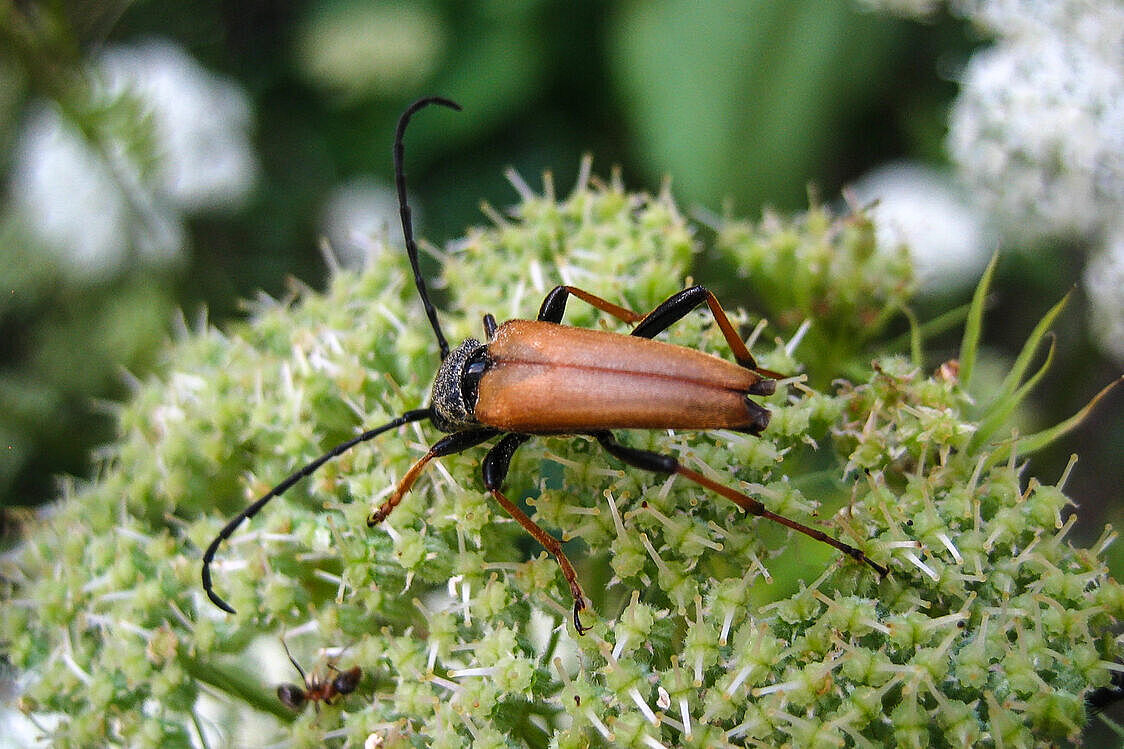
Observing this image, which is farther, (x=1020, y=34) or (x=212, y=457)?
(x=1020, y=34)

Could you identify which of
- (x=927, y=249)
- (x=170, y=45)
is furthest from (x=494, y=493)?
(x=170, y=45)

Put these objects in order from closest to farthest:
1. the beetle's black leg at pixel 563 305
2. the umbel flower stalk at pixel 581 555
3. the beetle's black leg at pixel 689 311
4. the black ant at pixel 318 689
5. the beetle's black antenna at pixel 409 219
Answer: the umbel flower stalk at pixel 581 555
the black ant at pixel 318 689
the beetle's black leg at pixel 689 311
the beetle's black leg at pixel 563 305
the beetle's black antenna at pixel 409 219

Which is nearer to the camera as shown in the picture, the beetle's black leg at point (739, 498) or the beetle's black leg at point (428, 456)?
the beetle's black leg at point (739, 498)

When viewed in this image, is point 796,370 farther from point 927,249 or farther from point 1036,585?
point 927,249

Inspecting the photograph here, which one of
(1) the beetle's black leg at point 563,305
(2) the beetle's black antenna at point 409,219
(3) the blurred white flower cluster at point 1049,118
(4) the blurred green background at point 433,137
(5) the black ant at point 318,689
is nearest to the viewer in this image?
(5) the black ant at point 318,689

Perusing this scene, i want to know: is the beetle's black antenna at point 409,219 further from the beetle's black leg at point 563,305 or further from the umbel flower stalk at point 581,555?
the beetle's black leg at point 563,305

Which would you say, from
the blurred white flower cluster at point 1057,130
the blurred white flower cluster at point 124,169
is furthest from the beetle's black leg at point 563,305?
the blurred white flower cluster at point 124,169

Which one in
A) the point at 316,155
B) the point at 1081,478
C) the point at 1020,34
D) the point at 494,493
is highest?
the point at 1020,34

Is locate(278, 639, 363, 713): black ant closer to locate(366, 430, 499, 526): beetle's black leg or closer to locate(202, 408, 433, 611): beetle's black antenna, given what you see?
locate(202, 408, 433, 611): beetle's black antenna
